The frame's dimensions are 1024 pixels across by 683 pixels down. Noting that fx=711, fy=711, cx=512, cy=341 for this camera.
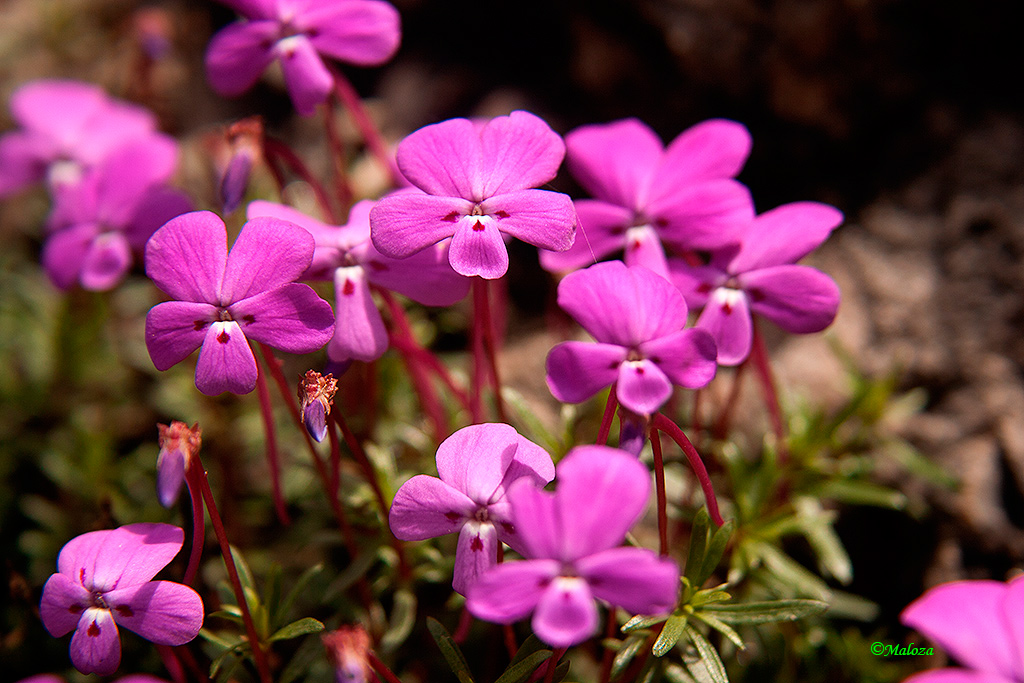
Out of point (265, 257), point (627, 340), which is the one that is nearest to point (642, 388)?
point (627, 340)

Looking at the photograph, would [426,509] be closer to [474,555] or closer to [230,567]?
[474,555]

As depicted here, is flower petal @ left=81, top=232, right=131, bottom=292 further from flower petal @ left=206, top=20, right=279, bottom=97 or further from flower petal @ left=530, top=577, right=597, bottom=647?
flower petal @ left=530, top=577, right=597, bottom=647

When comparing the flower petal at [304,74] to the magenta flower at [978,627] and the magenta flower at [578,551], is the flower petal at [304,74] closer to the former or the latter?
the magenta flower at [578,551]

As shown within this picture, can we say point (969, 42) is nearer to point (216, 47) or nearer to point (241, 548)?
point (216, 47)

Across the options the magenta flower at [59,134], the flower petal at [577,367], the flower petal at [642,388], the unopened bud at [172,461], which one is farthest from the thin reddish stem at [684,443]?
the magenta flower at [59,134]

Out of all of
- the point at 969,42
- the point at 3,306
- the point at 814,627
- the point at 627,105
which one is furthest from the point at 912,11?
the point at 3,306
